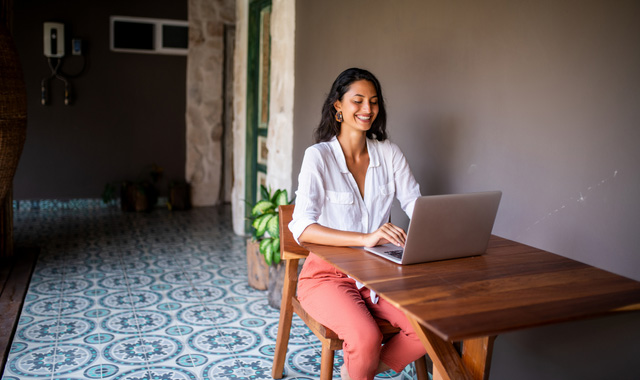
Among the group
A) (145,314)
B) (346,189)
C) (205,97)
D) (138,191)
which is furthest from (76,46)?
(346,189)

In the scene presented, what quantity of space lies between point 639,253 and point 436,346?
27.9 inches

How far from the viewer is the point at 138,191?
636 centimetres

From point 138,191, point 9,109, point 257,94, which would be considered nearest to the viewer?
point 9,109

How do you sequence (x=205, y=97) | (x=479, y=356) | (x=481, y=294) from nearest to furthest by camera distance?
(x=481, y=294) → (x=479, y=356) → (x=205, y=97)

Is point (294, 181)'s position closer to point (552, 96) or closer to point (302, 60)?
point (302, 60)

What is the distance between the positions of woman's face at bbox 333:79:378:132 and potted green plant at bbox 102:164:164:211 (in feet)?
15.5

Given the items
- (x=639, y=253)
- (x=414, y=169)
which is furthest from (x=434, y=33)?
(x=639, y=253)

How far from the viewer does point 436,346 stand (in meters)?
1.50

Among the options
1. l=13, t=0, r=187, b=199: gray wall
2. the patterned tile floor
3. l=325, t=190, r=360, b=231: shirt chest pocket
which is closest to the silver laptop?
l=325, t=190, r=360, b=231: shirt chest pocket

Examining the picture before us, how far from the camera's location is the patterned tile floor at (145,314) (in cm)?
251

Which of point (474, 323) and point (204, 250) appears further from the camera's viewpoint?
point (204, 250)

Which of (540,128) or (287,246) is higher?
(540,128)

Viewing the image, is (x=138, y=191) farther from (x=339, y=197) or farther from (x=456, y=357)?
(x=456, y=357)

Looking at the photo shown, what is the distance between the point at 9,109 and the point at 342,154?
7.07 feet
